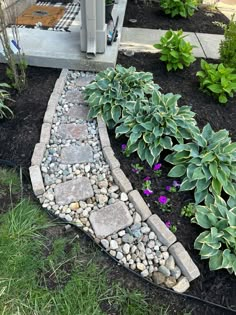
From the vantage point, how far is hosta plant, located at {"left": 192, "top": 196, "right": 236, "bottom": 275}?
1.60 m

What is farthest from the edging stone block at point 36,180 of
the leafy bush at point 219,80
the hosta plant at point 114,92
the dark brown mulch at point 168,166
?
the leafy bush at point 219,80

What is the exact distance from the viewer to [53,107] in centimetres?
251

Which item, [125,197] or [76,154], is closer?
[125,197]

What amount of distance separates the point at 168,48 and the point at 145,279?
2.36 metres

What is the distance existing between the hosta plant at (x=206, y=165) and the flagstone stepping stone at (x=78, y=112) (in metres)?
0.90

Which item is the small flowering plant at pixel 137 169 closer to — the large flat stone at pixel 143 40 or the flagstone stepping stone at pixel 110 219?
the flagstone stepping stone at pixel 110 219

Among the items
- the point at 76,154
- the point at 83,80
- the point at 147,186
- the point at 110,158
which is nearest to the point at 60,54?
the point at 83,80

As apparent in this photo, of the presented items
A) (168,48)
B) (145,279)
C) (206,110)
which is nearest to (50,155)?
(145,279)

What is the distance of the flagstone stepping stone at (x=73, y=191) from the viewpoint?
6.30 ft

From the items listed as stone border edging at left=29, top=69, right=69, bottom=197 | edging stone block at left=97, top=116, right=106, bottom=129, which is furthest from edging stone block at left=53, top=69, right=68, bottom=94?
edging stone block at left=97, top=116, right=106, bottom=129

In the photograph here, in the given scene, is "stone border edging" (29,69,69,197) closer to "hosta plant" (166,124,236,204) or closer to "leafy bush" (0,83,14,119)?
"leafy bush" (0,83,14,119)

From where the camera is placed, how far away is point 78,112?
259 cm

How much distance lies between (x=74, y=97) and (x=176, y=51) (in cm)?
121

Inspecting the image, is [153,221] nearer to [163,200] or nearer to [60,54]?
[163,200]
